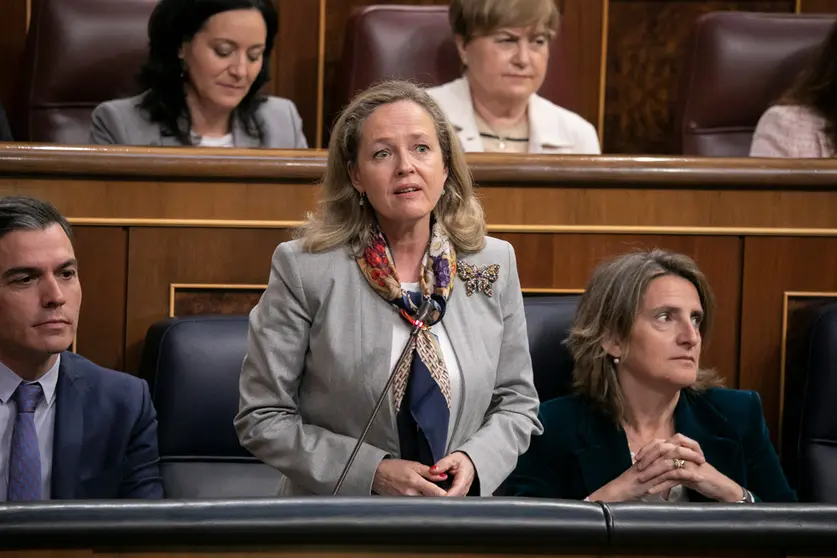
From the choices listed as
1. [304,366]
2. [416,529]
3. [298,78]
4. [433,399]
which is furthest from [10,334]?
[298,78]

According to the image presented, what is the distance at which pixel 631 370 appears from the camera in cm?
154

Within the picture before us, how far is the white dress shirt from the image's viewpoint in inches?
53.2

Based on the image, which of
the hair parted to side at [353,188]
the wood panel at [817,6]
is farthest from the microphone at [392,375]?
the wood panel at [817,6]

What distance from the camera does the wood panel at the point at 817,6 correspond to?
259 cm

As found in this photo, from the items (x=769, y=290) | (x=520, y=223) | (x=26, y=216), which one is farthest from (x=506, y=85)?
(x=26, y=216)

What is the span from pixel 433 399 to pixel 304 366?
5.7 inches

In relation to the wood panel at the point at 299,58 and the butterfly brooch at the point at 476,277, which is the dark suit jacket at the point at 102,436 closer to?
the butterfly brooch at the point at 476,277

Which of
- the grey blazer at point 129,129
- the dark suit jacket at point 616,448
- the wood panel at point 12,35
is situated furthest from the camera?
the wood panel at point 12,35

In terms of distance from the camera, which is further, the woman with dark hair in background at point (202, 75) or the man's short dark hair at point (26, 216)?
the woman with dark hair in background at point (202, 75)

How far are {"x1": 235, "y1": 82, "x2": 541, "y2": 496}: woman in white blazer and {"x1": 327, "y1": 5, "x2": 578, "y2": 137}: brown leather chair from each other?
0.86 metres

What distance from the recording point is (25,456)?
133cm

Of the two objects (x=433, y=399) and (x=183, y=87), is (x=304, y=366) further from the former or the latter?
(x=183, y=87)

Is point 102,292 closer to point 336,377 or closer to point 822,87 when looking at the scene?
point 336,377

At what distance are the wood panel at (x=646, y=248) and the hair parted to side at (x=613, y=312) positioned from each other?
10 cm
